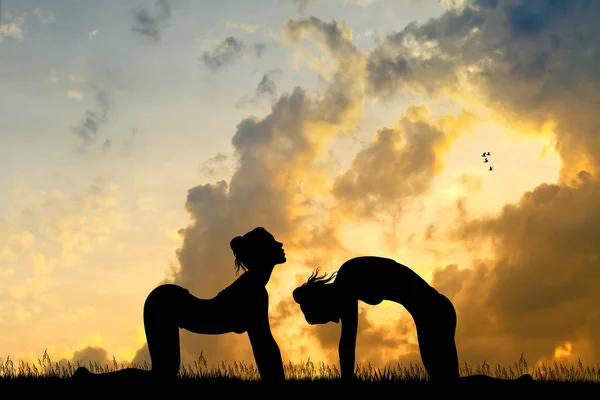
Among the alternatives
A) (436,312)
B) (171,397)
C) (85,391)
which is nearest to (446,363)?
(436,312)

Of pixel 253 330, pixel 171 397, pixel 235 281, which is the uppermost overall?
pixel 235 281

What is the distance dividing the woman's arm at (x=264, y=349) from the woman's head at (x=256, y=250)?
78 cm

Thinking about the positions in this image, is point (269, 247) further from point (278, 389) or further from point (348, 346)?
point (278, 389)

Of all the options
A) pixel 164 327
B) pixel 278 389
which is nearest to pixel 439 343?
pixel 278 389

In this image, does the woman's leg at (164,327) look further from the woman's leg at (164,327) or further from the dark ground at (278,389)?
the dark ground at (278,389)

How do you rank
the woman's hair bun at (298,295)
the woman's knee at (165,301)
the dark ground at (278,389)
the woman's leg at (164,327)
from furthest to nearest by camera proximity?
the woman's knee at (165,301) < the woman's leg at (164,327) < the woman's hair bun at (298,295) < the dark ground at (278,389)

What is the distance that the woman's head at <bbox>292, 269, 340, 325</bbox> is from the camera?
13.3 metres

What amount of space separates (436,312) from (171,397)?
5006 millimetres

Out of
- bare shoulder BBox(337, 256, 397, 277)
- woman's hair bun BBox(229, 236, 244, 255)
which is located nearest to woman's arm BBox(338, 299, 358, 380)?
bare shoulder BBox(337, 256, 397, 277)

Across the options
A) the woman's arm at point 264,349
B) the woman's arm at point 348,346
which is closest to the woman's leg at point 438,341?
the woman's arm at point 348,346

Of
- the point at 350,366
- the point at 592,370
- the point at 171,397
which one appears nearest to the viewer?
the point at 171,397

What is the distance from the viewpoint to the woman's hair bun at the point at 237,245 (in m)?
14.0

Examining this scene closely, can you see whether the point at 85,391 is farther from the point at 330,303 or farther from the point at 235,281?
the point at 330,303

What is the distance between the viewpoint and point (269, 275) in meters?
14.0
